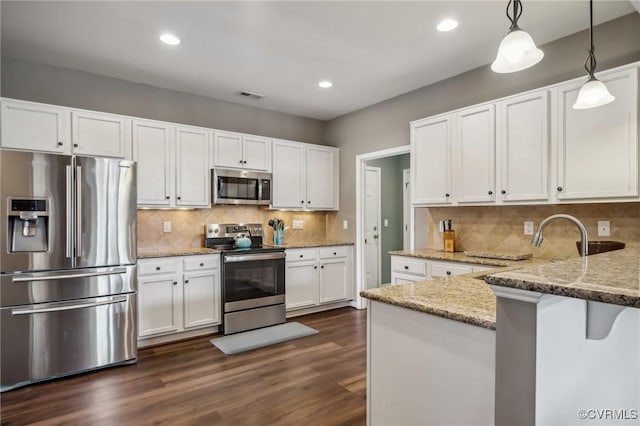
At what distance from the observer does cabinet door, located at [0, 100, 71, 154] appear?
9.84 ft

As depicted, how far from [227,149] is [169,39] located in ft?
4.75

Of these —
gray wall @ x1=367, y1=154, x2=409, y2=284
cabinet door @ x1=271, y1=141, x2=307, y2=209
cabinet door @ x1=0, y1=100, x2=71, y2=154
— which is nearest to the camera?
cabinet door @ x1=0, y1=100, x2=71, y2=154

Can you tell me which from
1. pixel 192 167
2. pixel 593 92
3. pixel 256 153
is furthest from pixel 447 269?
pixel 192 167

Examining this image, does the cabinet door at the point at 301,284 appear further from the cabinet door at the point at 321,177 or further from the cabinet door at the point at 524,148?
the cabinet door at the point at 524,148

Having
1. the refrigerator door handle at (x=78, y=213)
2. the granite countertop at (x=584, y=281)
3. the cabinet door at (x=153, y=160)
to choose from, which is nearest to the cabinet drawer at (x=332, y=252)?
the cabinet door at (x=153, y=160)

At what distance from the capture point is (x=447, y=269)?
322 centimetres

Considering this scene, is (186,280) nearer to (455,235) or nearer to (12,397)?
(12,397)

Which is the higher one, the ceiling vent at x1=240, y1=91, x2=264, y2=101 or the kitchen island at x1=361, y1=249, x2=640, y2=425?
the ceiling vent at x1=240, y1=91, x2=264, y2=101

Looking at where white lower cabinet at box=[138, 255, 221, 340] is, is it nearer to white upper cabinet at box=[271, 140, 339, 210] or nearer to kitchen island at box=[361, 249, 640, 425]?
white upper cabinet at box=[271, 140, 339, 210]

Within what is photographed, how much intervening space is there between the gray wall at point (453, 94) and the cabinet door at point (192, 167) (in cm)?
198

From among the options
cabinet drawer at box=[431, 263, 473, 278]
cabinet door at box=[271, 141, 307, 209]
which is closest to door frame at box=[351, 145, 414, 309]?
cabinet door at box=[271, 141, 307, 209]

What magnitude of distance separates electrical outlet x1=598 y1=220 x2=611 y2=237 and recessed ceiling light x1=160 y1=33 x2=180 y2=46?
12.1 ft

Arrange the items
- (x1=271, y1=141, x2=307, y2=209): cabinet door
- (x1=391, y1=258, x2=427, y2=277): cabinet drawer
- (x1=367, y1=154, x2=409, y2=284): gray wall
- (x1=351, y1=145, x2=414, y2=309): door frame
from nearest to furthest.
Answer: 1. (x1=391, y1=258, x2=427, y2=277): cabinet drawer
2. (x1=271, y1=141, x2=307, y2=209): cabinet door
3. (x1=351, y1=145, x2=414, y2=309): door frame
4. (x1=367, y1=154, x2=409, y2=284): gray wall

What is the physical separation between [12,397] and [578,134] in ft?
14.8
